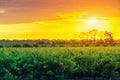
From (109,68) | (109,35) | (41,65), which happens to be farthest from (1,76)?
(109,35)

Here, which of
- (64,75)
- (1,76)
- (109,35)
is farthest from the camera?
(109,35)

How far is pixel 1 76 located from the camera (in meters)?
21.1

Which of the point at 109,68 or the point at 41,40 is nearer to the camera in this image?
the point at 109,68

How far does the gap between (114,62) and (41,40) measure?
45.8 metres

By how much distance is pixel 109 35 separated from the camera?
66125mm

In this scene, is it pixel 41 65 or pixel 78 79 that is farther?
pixel 78 79

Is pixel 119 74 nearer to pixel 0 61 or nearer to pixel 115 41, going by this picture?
pixel 0 61

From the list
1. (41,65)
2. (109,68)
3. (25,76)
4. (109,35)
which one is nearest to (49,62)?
(41,65)

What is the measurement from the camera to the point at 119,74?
78.1ft

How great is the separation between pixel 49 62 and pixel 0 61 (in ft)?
8.86

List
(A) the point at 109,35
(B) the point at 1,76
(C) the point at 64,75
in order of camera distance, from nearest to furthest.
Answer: (B) the point at 1,76
(C) the point at 64,75
(A) the point at 109,35

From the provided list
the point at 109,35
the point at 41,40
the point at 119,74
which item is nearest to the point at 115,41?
the point at 109,35

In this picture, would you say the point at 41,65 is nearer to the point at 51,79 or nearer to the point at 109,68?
the point at 51,79

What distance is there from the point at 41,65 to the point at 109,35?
149 ft
